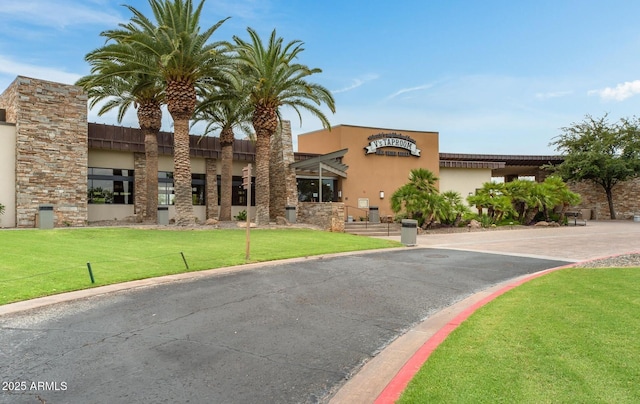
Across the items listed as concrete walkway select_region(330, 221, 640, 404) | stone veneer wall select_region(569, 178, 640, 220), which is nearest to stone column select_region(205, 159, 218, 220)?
concrete walkway select_region(330, 221, 640, 404)

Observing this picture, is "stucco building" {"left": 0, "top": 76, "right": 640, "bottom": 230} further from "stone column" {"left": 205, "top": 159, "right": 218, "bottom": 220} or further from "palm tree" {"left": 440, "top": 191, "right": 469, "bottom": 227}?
"palm tree" {"left": 440, "top": 191, "right": 469, "bottom": 227}

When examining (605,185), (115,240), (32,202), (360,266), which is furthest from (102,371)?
(605,185)

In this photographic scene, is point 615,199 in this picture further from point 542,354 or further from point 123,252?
point 123,252

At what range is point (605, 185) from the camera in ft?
122

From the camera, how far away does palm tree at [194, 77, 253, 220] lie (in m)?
23.1

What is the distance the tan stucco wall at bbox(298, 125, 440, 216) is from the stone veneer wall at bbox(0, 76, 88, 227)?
1627cm

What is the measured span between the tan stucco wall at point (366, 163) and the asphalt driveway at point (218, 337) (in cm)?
2050

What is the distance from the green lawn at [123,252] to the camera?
30.2 feet

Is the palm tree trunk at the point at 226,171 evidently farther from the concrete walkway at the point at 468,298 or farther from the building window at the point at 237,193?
the concrete walkway at the point at 468,298

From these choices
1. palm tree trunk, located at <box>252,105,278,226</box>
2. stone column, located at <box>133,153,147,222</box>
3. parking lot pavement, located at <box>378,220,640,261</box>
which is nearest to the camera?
parking lot pavement, located at <box>378,220,640,261</box>

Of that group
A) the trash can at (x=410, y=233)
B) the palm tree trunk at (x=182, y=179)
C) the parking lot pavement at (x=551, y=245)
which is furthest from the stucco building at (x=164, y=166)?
the parking lot pavement at (x=551, y=245)

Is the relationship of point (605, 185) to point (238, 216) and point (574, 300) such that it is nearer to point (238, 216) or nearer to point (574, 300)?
point (238, 216)

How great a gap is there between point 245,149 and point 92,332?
24.2 m

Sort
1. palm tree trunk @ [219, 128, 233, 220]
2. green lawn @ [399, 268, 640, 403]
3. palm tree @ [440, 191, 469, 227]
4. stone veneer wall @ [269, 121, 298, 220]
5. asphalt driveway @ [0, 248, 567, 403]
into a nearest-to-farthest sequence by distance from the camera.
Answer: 1. green lawn @ [399, 268, 640, 403]
2. asphalt driveway @ [0, 248, 567, 403]
3. palm tree trunk @ [219, 128, 233, 220]
4. palm tree @ [440, 191, 469, 227]
5. stone veneer wall @ [269, 121, 298, 220]
